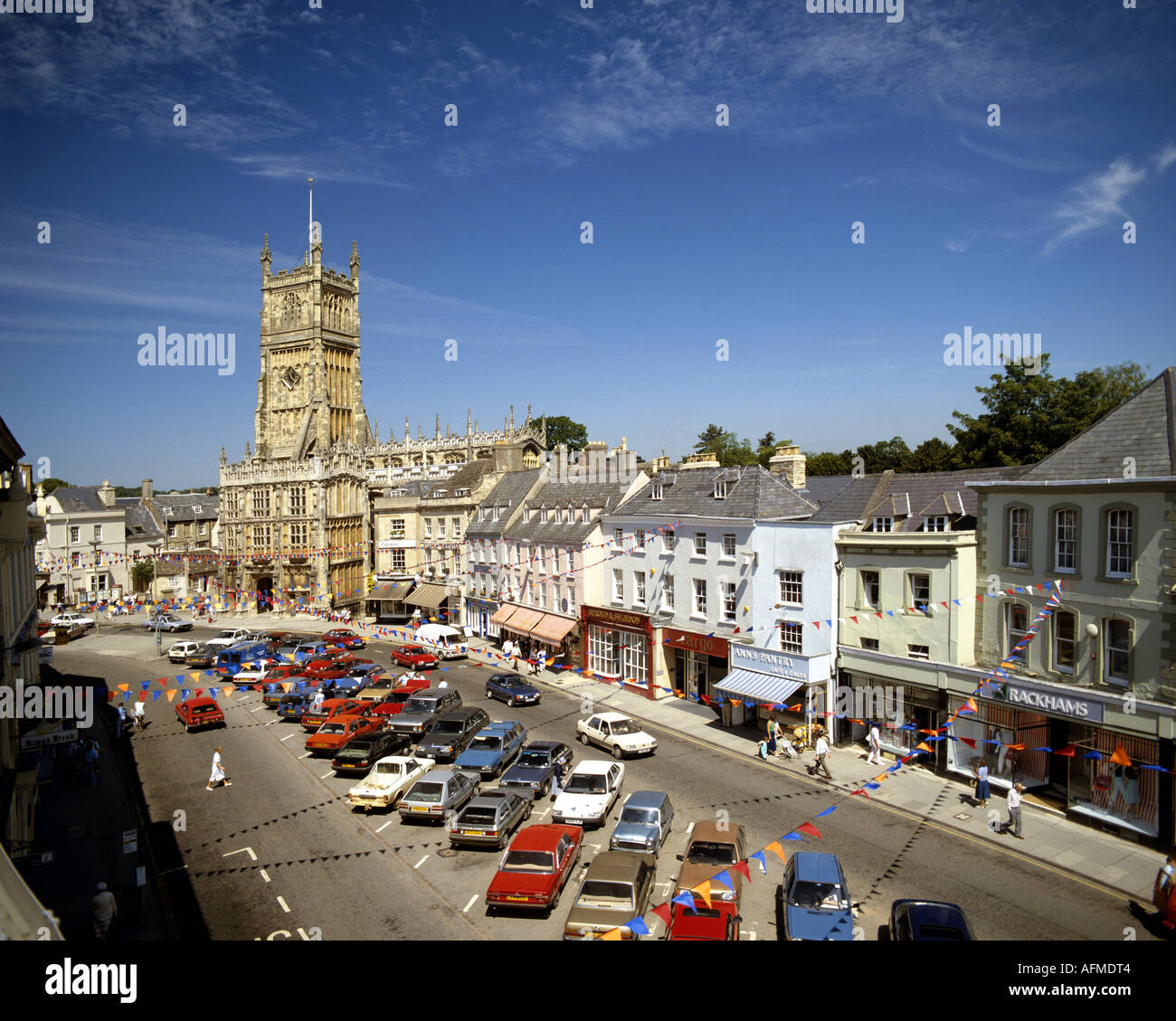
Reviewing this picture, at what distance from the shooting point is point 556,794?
964 inches

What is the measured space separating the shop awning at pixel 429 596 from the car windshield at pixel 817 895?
43173 mm

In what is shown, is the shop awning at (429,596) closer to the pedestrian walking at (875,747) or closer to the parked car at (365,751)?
the parked car at (365,751)

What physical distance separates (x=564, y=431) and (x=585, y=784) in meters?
82.4

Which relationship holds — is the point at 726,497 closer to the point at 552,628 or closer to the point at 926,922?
the point at 552,628

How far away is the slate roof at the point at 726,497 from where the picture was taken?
110 feet

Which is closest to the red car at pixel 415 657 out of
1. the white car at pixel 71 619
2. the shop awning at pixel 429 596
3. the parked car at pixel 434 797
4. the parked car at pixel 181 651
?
the shop awning at pixel 429 596

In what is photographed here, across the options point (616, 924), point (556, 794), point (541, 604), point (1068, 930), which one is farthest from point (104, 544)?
point (1068, 930)

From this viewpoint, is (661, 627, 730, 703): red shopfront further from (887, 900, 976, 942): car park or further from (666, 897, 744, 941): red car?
(887, 900, 976, 942): car park

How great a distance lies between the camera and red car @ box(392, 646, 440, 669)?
44.1 meters

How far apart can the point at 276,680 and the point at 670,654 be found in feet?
65.8

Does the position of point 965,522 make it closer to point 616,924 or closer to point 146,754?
point 616,924

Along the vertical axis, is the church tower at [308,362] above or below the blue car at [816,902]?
above

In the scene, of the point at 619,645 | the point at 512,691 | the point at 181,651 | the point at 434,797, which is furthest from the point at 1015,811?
the point at 181,651

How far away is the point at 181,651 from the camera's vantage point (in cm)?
4841
